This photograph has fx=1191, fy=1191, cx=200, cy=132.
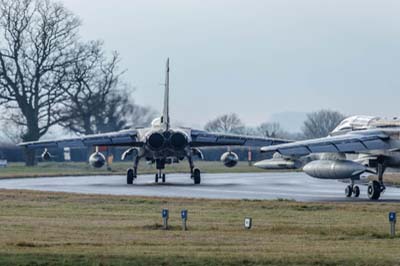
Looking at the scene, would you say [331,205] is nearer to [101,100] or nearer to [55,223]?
[55,223]

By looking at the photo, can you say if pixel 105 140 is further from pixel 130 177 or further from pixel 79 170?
pixel 79 170

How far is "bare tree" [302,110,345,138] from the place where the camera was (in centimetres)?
14938

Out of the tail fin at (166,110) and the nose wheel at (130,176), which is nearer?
the nose wheel at (130,176)

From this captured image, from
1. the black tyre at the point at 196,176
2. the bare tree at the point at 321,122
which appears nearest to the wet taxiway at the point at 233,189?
the black tyre at the point at 196,176

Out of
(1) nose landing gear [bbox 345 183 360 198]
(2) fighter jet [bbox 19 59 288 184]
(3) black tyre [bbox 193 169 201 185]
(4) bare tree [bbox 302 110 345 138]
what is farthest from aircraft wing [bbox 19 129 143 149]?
(4) bare tree [bbox 302 110 345 138]

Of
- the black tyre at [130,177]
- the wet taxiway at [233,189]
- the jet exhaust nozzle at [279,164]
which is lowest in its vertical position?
the wet taxiway at [233,189]

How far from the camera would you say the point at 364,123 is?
43438 millimetres

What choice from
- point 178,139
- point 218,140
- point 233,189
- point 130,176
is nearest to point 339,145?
point 233,189

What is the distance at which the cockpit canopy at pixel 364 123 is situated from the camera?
41625 millimetres

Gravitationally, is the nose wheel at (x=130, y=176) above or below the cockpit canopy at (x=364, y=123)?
below

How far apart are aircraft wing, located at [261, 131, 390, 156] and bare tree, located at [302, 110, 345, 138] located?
4164 inches

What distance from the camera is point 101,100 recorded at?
104m

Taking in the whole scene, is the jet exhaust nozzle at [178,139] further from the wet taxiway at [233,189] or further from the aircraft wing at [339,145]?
the aircraft wing at [339,145]

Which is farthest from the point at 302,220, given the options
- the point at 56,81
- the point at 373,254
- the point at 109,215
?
the point at 56,81
